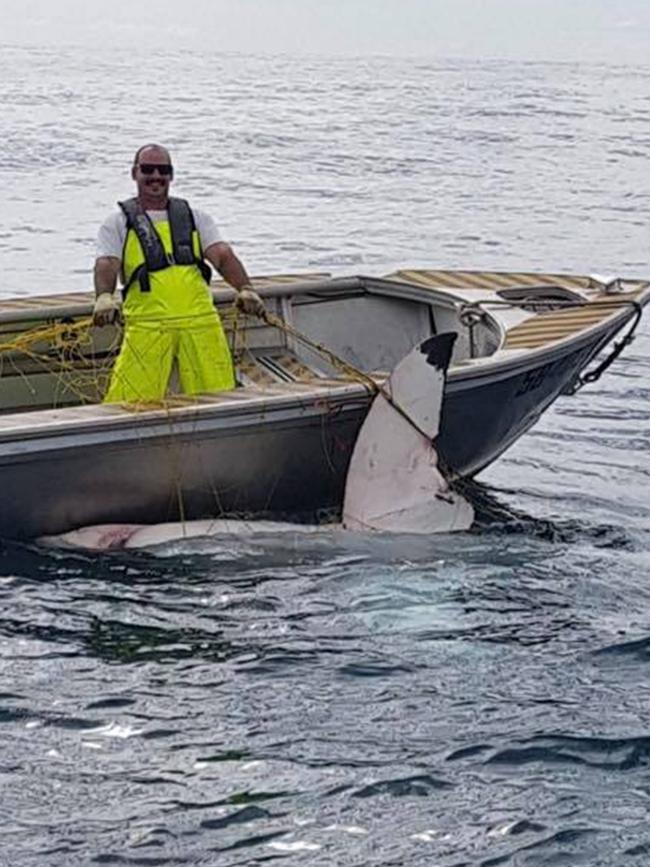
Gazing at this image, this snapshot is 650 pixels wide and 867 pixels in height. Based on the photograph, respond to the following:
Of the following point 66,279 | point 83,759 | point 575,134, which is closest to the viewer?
point 83,759

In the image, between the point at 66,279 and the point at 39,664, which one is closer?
the point at 39,664

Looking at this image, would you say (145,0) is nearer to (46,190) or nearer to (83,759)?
(46,190)

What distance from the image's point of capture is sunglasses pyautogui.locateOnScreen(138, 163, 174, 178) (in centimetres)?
1062

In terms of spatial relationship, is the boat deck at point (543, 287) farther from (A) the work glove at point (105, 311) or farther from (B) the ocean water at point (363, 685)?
(A) the work glove at point (105, 311)

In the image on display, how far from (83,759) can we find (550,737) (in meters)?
1.99

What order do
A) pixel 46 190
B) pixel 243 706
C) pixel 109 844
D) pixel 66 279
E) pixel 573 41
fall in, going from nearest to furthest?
1. pixel 109 844
2. pixel 243 706
3. pixel 66 279
4. pixel 46 190
5. pixel 573 41

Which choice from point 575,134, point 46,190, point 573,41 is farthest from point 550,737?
point 573,41

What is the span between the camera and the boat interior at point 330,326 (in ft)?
39.1

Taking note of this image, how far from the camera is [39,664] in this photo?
8.91m

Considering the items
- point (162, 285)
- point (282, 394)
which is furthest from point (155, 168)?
point (282, 394)

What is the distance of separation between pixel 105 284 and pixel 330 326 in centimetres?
260

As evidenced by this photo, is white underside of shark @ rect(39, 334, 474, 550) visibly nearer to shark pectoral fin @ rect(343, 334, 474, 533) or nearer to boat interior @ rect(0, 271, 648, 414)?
shark pectoral fin @ rect(343, 334, 474, 533)

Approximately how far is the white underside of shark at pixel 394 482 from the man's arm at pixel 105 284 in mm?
1186

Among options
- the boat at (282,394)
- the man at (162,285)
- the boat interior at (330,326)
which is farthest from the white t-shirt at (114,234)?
the boat at (282,394)
